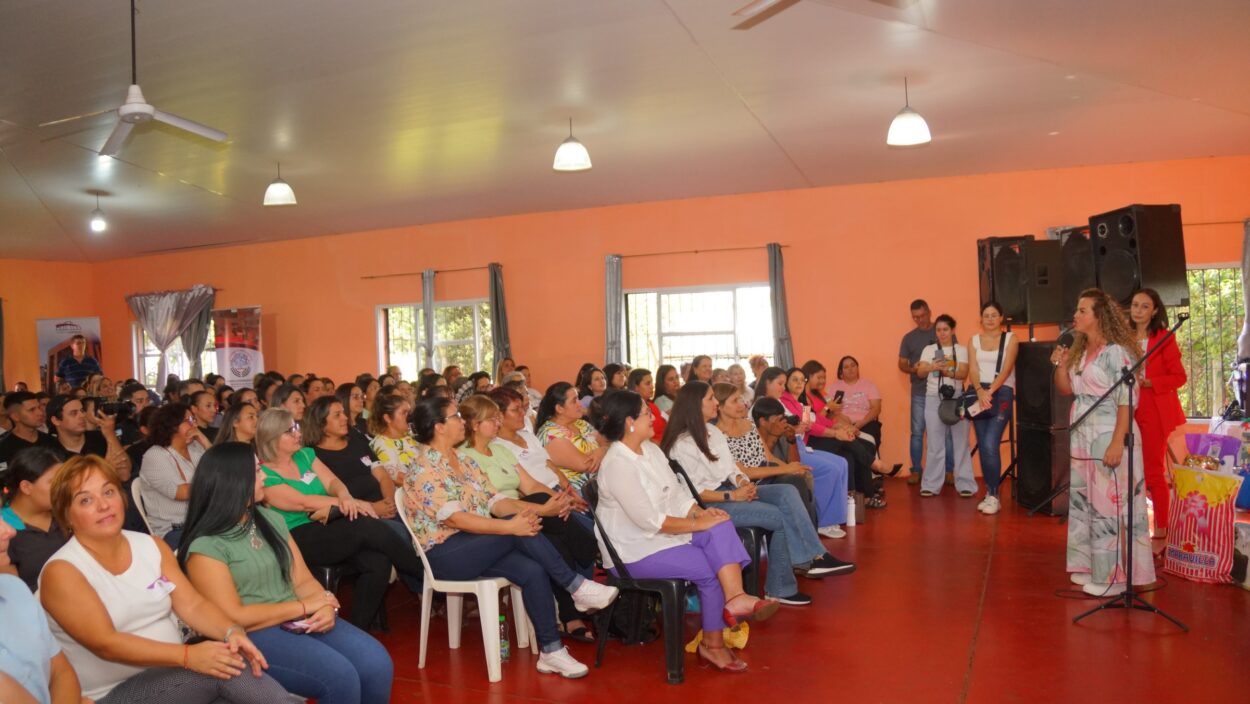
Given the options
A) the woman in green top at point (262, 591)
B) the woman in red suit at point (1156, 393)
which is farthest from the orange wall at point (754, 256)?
the woman in green top at point (262, 591)

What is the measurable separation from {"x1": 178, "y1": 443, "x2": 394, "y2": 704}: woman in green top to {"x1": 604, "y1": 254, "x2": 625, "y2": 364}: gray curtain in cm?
712

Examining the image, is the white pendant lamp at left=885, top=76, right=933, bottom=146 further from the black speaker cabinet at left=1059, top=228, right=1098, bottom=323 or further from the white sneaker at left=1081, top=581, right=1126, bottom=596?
the white sneaker at left=1081, top=581, right=1126, bottom=596

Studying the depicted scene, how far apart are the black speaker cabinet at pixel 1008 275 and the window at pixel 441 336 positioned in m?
5.26

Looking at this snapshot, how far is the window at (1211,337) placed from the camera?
8.27 metres

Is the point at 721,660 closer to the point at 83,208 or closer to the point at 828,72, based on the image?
the point at 828,72

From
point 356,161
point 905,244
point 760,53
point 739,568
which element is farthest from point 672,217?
point 739,568

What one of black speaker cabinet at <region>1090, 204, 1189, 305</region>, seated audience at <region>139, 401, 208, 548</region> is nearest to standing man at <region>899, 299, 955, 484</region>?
black speaker cabinet at <region>1090, 204, 1189, 305</region>

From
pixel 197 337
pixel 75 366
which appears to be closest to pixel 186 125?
pixel 197 337

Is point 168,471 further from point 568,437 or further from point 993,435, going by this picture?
point 993,435

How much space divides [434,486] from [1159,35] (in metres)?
4.74

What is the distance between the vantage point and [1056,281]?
7.47 m

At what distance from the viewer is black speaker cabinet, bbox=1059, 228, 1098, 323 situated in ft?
21.4

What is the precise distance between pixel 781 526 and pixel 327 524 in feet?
6.88

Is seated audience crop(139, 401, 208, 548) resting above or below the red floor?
above
